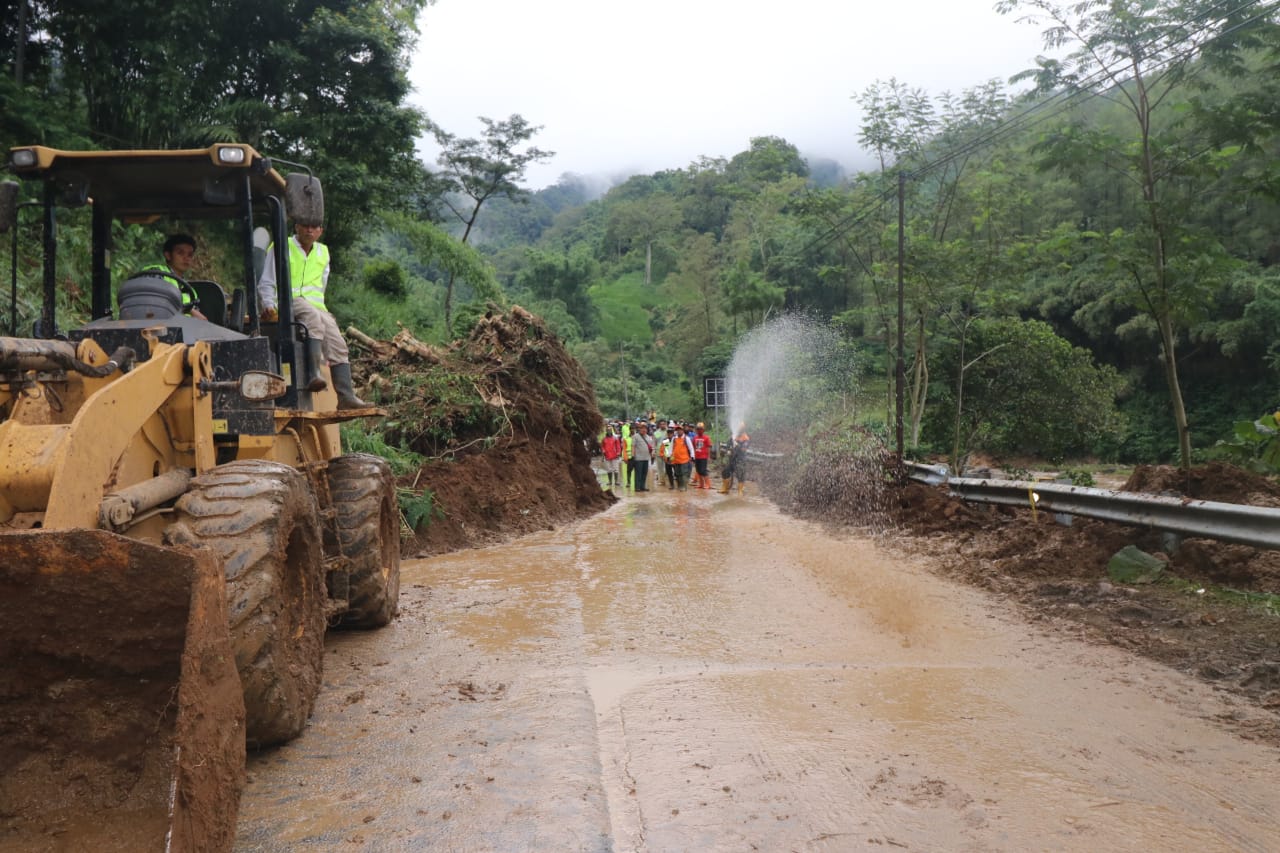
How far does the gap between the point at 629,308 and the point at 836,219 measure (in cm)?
6494

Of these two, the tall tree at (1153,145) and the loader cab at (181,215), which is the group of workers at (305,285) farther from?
the tall tree at (1153,145)

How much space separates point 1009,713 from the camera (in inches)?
192

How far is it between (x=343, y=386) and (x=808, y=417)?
785 inches

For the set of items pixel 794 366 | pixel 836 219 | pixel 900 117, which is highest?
pixel 900 117

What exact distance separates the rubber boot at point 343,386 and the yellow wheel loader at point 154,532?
37.4 inches

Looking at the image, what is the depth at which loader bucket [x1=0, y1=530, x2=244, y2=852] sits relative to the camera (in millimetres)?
2902

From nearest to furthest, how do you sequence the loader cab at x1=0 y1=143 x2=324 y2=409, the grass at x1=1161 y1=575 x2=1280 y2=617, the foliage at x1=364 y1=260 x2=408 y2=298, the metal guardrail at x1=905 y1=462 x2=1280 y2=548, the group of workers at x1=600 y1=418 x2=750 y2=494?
1. the loader cab at x1=0 y1=143 x2=324 y2=409
2. the grass at x1=1161 y1=575 x2=1280 y2=617
3. the metal guardrail at x1=905 y1=462 x2=1280 y2=548
4. the group of workers at x1=600 y1=418 x2=750 y2=494
5. the foliage at x1=364 y1=260 x2=408 y2=298

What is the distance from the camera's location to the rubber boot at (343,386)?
7.18 m

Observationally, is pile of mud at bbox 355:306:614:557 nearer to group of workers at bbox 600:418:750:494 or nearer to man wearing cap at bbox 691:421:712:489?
group of workers at bbox 600:418:750:494

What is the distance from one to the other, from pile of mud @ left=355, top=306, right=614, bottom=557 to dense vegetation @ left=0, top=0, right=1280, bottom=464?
4.21 metres

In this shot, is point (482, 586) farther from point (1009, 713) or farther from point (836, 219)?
point (836, 219)

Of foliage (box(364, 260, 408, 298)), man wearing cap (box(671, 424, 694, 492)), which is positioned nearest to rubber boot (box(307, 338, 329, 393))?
man wearing cap (box(671, 424, 694, 492))

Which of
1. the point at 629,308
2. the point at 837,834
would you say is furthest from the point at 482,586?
the point at 629,308

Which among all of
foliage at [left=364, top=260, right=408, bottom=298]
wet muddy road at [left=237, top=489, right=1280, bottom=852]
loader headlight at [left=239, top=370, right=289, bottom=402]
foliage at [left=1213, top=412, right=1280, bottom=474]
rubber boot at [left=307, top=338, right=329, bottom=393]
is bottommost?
wet muddy road at [left=237, top=489, right=1280, bottom=852]
